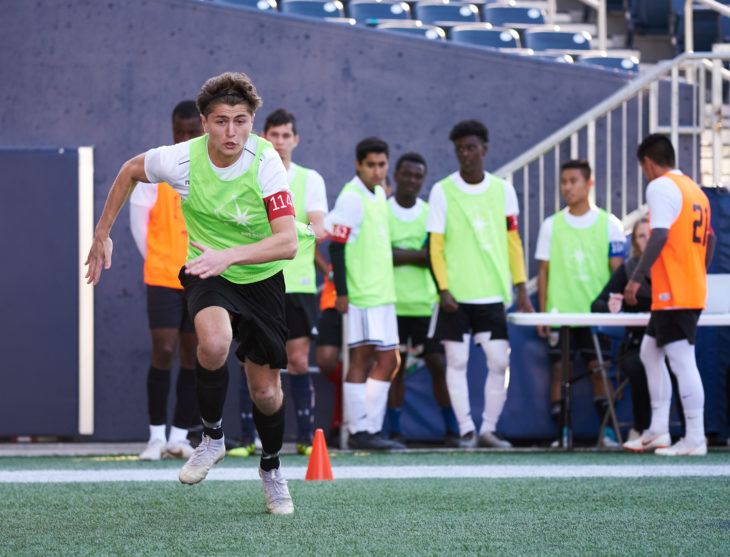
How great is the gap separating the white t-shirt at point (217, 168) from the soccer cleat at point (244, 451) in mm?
3035

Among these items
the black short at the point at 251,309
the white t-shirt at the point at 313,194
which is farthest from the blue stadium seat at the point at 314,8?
the black short at the point at 251,309

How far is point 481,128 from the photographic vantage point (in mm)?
7500

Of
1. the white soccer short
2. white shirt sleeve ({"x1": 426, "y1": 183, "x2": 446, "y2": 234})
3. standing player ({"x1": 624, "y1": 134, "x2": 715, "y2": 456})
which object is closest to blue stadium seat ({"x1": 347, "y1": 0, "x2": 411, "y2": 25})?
white shirt sleeve ({"x1": 426, "y1": 183, "x2": 446, "y2": 234})

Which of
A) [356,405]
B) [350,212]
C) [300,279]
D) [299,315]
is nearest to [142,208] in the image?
[300,279]

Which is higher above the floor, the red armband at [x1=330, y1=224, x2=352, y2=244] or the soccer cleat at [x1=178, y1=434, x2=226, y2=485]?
the red armband at [x1=330, y1=224, x2=352, y2=244]

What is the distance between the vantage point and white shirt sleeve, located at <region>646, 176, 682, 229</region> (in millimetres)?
6648

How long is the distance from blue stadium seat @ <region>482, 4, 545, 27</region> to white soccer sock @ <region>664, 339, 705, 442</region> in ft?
22.0

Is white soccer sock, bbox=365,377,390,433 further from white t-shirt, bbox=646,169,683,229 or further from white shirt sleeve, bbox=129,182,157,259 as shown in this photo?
white t-shirt, bbox=646,169,683,229

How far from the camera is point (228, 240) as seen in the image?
435 cm

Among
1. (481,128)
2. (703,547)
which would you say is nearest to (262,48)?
(481,128)

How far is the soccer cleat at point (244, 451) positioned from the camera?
7047mm

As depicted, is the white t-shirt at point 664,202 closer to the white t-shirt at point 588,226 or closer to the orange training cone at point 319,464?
the white t-shirt at point 588,226

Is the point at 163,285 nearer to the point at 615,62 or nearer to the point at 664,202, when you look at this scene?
the point at 664,202

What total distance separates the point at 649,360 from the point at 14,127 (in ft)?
16.9
